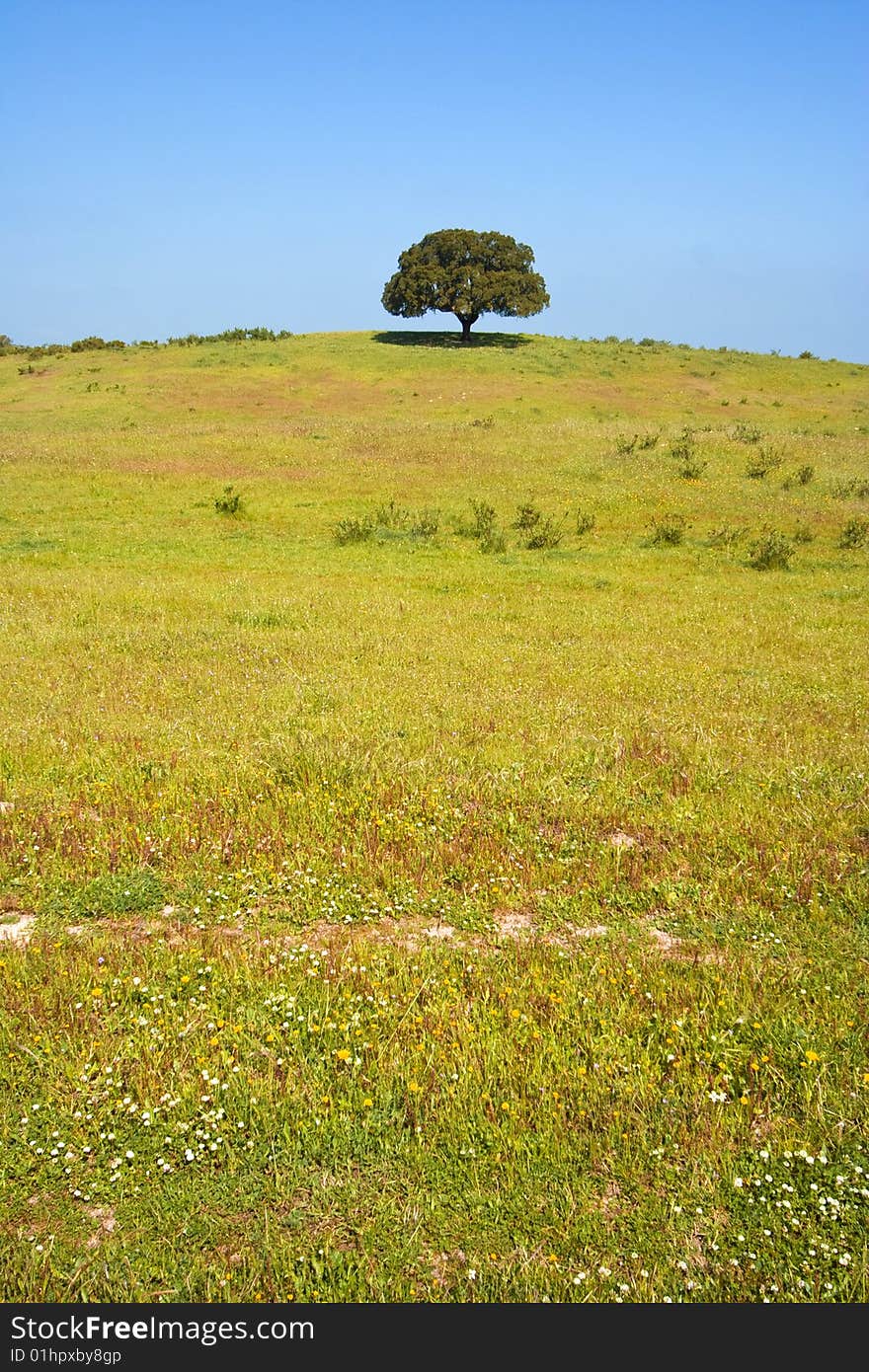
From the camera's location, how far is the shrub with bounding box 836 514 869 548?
22516mm

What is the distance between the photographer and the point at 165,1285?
3.50 meters

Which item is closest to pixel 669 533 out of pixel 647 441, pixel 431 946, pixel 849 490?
pixel 849 490

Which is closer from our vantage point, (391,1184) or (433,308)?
(391,1184)

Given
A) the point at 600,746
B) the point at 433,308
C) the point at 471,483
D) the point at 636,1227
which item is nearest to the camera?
the point at 636,1227

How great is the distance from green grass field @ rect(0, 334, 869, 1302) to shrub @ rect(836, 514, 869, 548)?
6.47m

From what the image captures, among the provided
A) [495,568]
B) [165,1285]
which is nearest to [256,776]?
[165,1285]

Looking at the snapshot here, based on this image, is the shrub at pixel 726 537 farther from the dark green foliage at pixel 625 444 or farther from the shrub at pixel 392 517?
the dark green foliage at pixel 625 444

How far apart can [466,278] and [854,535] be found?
58.5 metres

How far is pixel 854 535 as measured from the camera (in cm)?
2252

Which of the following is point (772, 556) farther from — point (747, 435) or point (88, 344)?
point (88, 344)

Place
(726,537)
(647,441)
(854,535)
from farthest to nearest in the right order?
Answer: (647,441) < (726,537) < (854,535)

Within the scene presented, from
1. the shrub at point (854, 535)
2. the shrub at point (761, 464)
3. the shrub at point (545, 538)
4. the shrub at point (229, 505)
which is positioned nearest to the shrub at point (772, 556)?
the shrub at point (854, 535)
